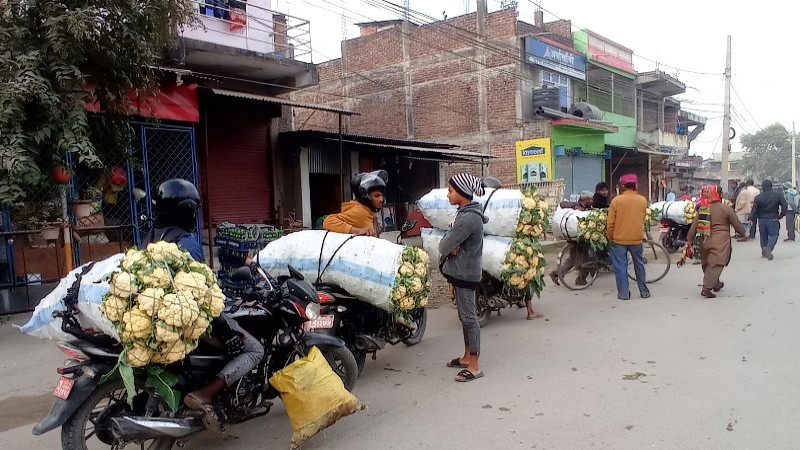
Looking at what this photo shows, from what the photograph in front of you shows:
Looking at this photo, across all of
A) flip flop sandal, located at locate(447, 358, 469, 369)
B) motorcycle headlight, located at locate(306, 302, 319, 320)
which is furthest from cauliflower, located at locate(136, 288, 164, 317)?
flip flop sandal, located at locate(447, 358, 469, 369)

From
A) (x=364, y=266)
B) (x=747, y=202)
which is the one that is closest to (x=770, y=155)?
(x=747, y=202)

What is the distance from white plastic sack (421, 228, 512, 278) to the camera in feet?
21.6

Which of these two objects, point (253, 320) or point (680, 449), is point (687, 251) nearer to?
point (680, 449)

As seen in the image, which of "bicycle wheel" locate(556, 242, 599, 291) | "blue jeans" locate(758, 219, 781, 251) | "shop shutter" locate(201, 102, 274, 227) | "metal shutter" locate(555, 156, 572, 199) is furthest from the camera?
"metal shutter" locate(555, 156, 572, 199)

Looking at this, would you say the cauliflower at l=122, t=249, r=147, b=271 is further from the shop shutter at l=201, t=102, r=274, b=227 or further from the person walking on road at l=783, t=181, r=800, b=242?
the person walking on road at l=783, t=181, r=800, b=242

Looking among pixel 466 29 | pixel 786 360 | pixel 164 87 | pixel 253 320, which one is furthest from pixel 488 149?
pixel 253 320

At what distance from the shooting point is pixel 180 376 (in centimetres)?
327

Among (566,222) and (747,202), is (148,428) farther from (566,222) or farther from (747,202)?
(747,202)

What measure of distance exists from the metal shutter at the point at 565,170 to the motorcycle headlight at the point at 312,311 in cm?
1785

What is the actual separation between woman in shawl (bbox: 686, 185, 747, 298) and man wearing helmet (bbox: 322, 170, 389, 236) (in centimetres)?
545

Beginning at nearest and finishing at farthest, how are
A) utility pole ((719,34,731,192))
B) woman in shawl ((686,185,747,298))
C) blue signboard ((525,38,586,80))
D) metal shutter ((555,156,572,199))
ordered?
woman in shawl ((686,185,747,298)) < blue signboard ((525,38,586,80)) < metal shutter ((555,156,572,199)) < utility pole ((719,34,731,192))

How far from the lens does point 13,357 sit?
591 centimetres

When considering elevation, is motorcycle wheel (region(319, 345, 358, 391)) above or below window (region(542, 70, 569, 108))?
below

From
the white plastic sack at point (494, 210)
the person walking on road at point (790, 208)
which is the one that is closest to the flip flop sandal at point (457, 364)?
the white plastic sack at point (494, 210)
